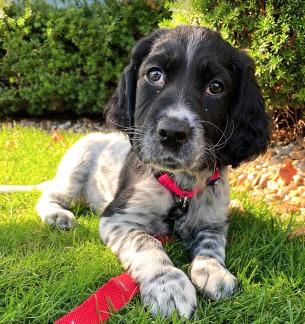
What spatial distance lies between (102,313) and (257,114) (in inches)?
62.5

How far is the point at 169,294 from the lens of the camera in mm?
2543

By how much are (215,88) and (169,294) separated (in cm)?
122

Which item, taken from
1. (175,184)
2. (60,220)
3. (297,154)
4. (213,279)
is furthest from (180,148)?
(297,154)

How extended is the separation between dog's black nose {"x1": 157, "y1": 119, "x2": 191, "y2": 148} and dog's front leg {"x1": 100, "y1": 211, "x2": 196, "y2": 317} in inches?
25.2

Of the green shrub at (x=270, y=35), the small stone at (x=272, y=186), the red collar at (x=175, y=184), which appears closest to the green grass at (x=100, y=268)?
the red collar at (x=175, y=184)

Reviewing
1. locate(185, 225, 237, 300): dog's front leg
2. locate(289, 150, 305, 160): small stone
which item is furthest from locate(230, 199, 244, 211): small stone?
locate(289, 150, 305, 160): small stone

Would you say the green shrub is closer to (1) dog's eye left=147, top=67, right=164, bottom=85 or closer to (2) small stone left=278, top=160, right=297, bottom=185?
(2) small stone left=278, top=160, right=297, bottom=185

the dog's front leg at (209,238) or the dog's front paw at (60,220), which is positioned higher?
the dog's front leg at (209,238)

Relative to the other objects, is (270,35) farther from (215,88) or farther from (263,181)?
(215,88)

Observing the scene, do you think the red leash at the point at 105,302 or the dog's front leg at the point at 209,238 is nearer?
the red leash at the point at 105,302

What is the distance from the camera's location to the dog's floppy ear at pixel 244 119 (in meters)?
3.21

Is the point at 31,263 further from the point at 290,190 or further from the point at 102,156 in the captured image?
the point at 290,190

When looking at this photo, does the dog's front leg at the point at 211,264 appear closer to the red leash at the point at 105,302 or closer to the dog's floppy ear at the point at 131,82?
the red leash at the point at 105,302

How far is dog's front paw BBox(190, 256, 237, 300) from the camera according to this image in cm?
271
